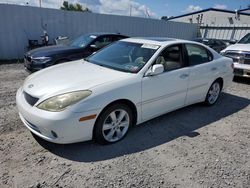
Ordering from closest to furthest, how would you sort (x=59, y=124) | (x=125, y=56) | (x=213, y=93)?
1. (x=59, y=124)
2. (x=125, y=56)
3. (x=213, y=93)

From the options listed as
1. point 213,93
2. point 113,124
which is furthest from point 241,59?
point 113,124

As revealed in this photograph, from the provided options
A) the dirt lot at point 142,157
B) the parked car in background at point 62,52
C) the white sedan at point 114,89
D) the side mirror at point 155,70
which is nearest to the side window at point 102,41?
the parked car in background at point 62,52

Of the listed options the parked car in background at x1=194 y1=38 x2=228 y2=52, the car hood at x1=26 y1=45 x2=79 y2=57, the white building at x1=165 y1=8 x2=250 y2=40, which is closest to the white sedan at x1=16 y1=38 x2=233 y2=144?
the car hood at x1=26 y1=45 x2=79 y2=57

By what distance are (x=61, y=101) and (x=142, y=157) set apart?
4.37ft

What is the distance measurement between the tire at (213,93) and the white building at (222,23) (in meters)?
13.2

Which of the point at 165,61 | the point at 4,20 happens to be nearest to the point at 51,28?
the point at 4,20

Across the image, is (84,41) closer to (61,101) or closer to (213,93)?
(213,93)

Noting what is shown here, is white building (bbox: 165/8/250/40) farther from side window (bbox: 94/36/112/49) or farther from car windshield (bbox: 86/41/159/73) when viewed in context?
car windshield (bbox: 86/41/159/73)

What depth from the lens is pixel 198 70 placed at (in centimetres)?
439

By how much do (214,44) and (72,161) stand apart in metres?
11.9

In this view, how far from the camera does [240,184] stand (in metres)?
2.71

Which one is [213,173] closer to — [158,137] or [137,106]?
[158,137]

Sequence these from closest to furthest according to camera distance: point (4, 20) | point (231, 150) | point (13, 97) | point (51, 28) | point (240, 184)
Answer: point (240, 184), point (231, 150), point (13, 97), point (4, 20), point (51, 28)

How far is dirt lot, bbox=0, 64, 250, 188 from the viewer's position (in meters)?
2.66
